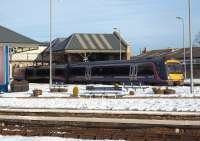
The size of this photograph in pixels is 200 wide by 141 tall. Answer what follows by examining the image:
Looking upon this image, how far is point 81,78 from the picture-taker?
49.1 metres

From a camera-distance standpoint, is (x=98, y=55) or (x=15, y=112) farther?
(x=98, y=55)

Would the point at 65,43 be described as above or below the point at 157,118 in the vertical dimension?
above

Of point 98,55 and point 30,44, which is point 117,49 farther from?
point 30,44

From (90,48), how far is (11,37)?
2294cm

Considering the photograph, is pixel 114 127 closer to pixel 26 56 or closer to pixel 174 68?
pixel 174 68

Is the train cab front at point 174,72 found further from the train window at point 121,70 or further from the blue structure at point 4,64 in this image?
the blue structure at point 4,64

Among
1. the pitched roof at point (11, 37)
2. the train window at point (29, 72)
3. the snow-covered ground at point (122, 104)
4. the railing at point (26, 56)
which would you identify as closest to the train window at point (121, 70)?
the pitched roof at point (11, 37)

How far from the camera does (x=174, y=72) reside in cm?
3953

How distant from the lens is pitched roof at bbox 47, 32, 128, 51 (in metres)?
73.1

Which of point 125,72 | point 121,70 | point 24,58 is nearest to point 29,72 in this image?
point 121,70

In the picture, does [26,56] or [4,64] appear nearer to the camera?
[4,64]

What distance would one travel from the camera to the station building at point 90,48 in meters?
72.9

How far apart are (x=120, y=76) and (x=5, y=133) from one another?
29.7 metres

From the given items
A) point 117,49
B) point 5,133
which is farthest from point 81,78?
point 5,133
